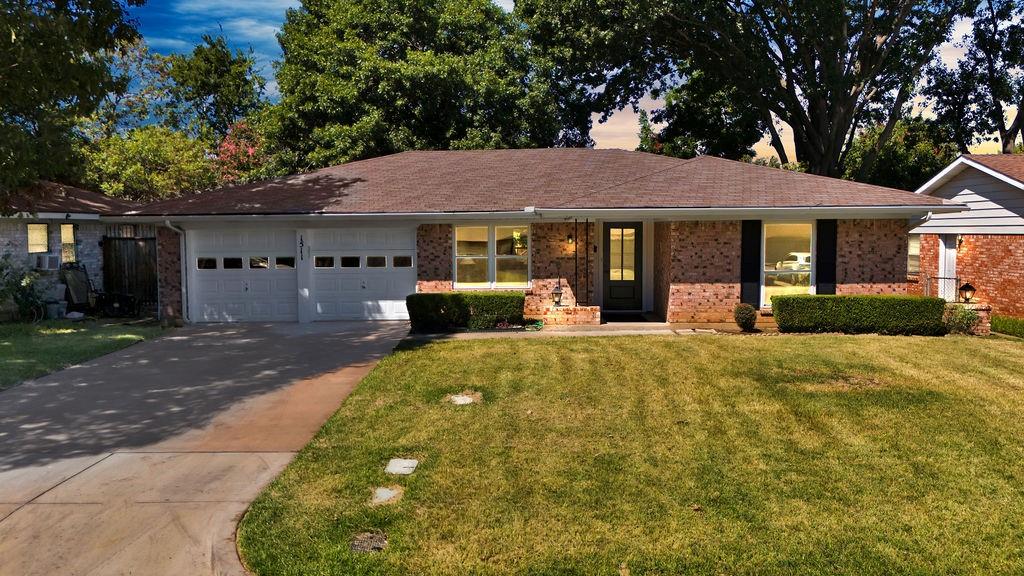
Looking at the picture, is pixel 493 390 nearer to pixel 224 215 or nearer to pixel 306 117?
pixel 224 215

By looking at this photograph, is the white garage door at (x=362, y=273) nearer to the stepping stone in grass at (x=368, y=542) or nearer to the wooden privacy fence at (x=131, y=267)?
the wooden privacy fence at (x=131, y=267)

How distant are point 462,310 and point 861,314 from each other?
330 inches

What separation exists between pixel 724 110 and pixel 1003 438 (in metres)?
25.4

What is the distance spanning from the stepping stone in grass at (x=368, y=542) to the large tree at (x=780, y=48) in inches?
894

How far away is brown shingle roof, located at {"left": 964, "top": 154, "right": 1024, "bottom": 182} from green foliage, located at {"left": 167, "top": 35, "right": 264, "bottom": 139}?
109 ft

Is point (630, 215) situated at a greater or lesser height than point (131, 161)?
lesser

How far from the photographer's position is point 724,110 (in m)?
30.7

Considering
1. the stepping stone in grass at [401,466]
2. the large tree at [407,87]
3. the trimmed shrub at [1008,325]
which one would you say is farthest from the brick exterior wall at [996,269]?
the large tree at [407,87]

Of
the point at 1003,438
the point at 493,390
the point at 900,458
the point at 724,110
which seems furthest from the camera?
the point at 724,110

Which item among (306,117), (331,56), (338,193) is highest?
(331,56)

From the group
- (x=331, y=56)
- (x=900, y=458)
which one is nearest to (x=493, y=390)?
(x=900, y=458)

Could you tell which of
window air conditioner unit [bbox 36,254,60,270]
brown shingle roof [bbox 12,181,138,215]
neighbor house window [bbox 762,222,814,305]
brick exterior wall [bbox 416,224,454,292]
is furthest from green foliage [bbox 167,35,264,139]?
neighbor house window [bbox 762,222,814,305]

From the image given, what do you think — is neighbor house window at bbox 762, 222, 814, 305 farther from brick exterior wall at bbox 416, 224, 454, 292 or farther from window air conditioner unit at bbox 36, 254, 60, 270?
window air conditioner unit at bbox 36, 254, 60, 270

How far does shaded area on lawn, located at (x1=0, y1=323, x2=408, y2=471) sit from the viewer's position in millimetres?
7746
